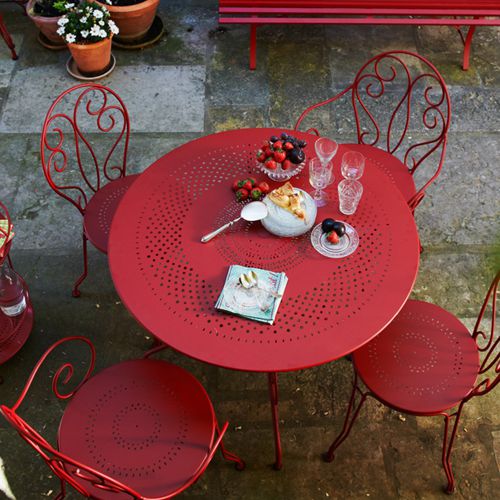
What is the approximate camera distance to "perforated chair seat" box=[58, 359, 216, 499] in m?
1.99

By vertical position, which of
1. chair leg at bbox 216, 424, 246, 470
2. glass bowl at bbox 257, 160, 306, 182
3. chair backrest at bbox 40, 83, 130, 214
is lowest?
chair leg at bbox 216, 424, 246, 470

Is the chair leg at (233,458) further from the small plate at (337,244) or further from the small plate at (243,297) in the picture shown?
the small plate at (337,244)

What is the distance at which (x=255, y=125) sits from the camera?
3.93 meters

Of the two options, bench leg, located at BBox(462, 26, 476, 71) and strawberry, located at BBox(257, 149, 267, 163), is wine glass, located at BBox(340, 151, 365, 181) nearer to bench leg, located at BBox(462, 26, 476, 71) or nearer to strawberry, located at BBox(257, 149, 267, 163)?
strawberry, located at BBox(257, 149, 267, 163)

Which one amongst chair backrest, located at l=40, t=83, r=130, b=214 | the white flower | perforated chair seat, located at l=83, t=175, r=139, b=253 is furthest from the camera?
the white flower

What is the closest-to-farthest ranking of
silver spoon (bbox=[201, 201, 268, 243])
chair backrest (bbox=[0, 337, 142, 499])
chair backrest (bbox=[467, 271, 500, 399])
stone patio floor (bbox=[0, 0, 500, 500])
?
chair backrest (bbox=[0, 337, 142, 499]) → chair backrest (bbox=[467, 271, 500, 399]) → silver spoon (bbox=[201, 201, 268, 243]) → stone patio floor (bbox=[0, 0, 500, 500])

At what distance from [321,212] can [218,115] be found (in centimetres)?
185

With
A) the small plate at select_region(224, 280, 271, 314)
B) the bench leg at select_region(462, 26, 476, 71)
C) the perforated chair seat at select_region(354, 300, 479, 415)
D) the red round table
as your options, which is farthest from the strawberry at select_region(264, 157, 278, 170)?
the bench leg at select_region(462, 26, 476, 71)

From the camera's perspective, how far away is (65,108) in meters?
3.98

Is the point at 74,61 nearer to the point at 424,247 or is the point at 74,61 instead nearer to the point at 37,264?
the point at 37,264

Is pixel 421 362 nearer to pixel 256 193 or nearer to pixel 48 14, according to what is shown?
pixel 256 193

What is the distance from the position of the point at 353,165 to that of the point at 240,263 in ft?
2.36

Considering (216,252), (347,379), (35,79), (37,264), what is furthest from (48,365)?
(35,79)

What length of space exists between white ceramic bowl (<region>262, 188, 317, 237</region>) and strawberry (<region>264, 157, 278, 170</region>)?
0.59ft
